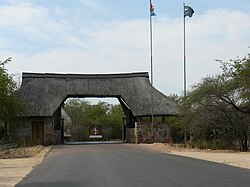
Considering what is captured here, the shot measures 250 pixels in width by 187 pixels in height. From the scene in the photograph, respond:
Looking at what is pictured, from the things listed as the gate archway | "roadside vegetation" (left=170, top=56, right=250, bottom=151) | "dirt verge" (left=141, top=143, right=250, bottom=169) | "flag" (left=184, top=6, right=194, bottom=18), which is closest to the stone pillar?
the gate archway

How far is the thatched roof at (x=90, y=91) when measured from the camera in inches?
2069

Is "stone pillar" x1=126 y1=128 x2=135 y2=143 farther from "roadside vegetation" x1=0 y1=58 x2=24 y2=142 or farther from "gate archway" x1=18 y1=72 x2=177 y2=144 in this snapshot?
"roadside vegetation" x1=0 y1=58 x2=24 y2=142

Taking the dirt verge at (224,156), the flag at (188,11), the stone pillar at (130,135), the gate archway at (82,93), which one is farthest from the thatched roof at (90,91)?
the dirt verge at (224,156)

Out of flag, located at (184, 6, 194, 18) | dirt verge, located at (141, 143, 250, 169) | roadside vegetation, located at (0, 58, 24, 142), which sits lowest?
dirt verge, located at (141, 143, 250, 169)

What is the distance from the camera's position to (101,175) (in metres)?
17.9

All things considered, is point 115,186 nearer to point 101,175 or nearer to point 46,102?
point 101,175

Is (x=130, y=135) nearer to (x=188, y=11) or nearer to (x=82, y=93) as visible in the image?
(x=82, y=93)

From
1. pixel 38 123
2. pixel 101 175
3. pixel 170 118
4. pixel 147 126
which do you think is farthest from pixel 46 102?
pixel 101 175

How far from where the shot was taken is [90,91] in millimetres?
55188

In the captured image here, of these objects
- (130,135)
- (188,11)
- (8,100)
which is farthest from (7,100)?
(188,11)

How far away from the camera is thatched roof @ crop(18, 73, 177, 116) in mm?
52562

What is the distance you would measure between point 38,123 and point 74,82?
692cm

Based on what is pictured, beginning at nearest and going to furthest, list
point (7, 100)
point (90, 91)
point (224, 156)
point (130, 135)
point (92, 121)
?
point (224, 156), point (7, 100), point (90, 91), point (130, 135), point (92, 121)

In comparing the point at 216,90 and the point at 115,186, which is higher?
the point at 216,90
